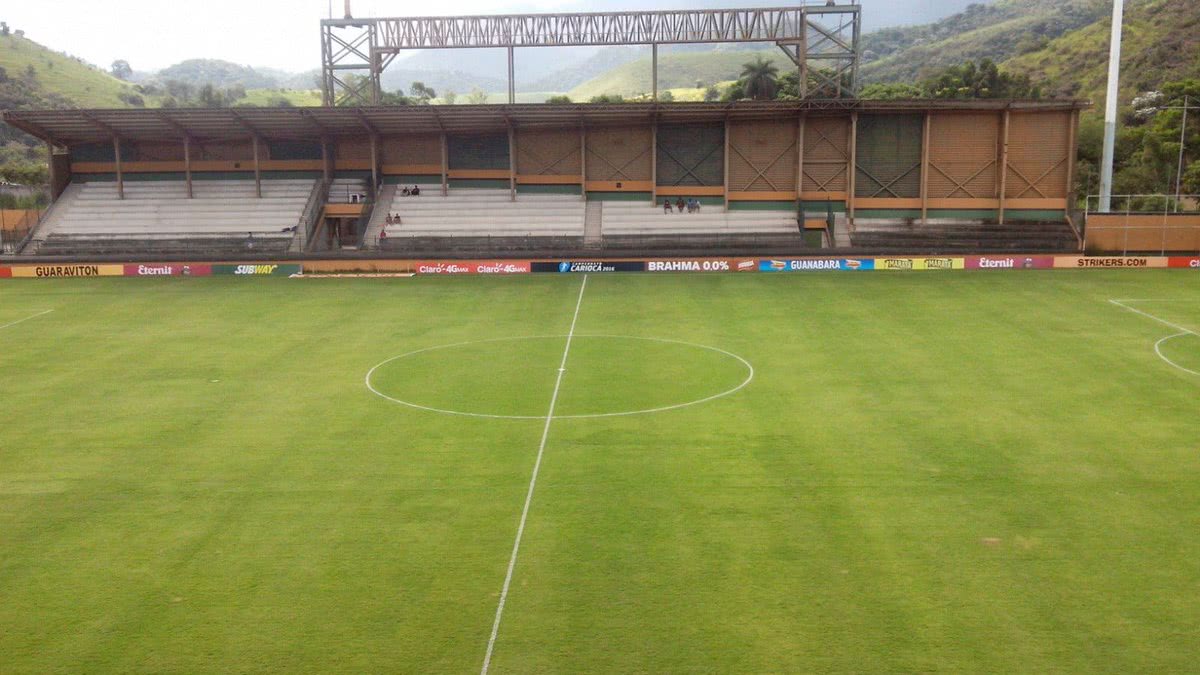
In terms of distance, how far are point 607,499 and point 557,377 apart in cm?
954

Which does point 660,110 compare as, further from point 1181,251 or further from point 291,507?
point 291,507

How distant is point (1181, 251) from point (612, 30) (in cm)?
3470

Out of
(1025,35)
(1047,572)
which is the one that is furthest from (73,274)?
(1025,35)

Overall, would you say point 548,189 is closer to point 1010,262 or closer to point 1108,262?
point 1010,262

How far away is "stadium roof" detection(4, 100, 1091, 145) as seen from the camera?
54281 mm

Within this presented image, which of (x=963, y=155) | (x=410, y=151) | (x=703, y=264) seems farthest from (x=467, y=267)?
(x=963, y=155)

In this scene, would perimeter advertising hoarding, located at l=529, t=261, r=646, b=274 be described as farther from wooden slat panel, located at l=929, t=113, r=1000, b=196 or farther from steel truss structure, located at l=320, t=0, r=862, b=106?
wooden slat panel, located at l=929, t=113, r=1000, b=196

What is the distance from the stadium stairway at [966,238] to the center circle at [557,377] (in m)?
26.7

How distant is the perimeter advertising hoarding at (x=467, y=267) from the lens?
48688mm

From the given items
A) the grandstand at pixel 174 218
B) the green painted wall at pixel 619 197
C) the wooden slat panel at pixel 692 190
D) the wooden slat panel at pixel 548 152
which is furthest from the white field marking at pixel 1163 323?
the grandstand at pixel 174 218

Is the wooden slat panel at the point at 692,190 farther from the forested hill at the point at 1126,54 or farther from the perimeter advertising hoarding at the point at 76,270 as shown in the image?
the forested hill at the point at 1126,54

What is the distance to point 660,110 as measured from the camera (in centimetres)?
5522

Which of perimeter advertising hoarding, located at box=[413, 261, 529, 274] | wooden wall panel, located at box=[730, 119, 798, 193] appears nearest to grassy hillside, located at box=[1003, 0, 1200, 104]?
wooden wall panel, located at box=[730, 119, 798, 193]

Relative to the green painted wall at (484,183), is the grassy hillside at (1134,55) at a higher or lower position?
higher
